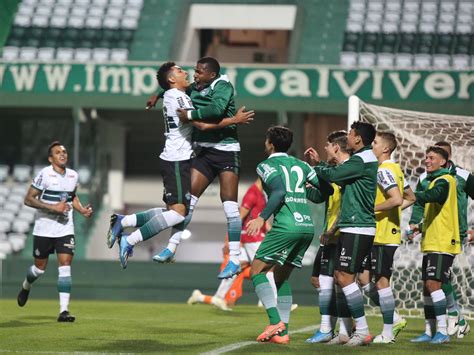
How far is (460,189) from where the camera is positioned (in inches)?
426

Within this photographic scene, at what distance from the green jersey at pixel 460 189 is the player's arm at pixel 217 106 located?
2.41 meters

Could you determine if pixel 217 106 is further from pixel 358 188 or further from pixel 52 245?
pixel 52 245

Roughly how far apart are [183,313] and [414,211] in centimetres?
468

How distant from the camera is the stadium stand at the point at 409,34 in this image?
25.6 m

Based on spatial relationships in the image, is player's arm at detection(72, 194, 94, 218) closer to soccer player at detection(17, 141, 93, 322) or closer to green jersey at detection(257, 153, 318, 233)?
soccer player at detection(17, 141, 93, 322)

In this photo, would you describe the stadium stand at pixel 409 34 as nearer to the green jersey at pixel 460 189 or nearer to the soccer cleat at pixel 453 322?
the green jersey at pixel 460 189

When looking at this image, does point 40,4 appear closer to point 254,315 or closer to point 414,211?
point 254,315

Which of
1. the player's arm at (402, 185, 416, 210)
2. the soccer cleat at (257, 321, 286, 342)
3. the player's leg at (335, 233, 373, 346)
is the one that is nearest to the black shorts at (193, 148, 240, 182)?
the player's leg at (335, 233, 373, 346)

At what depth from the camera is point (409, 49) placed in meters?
26.2

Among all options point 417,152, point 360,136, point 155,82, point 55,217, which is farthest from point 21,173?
point 360,136

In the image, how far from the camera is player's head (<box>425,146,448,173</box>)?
10.2 metres

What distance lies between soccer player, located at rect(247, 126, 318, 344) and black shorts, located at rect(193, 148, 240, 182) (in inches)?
10.3

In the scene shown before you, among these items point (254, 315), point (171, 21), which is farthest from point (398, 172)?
point (171, 21)

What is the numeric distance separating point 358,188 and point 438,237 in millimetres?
1474
